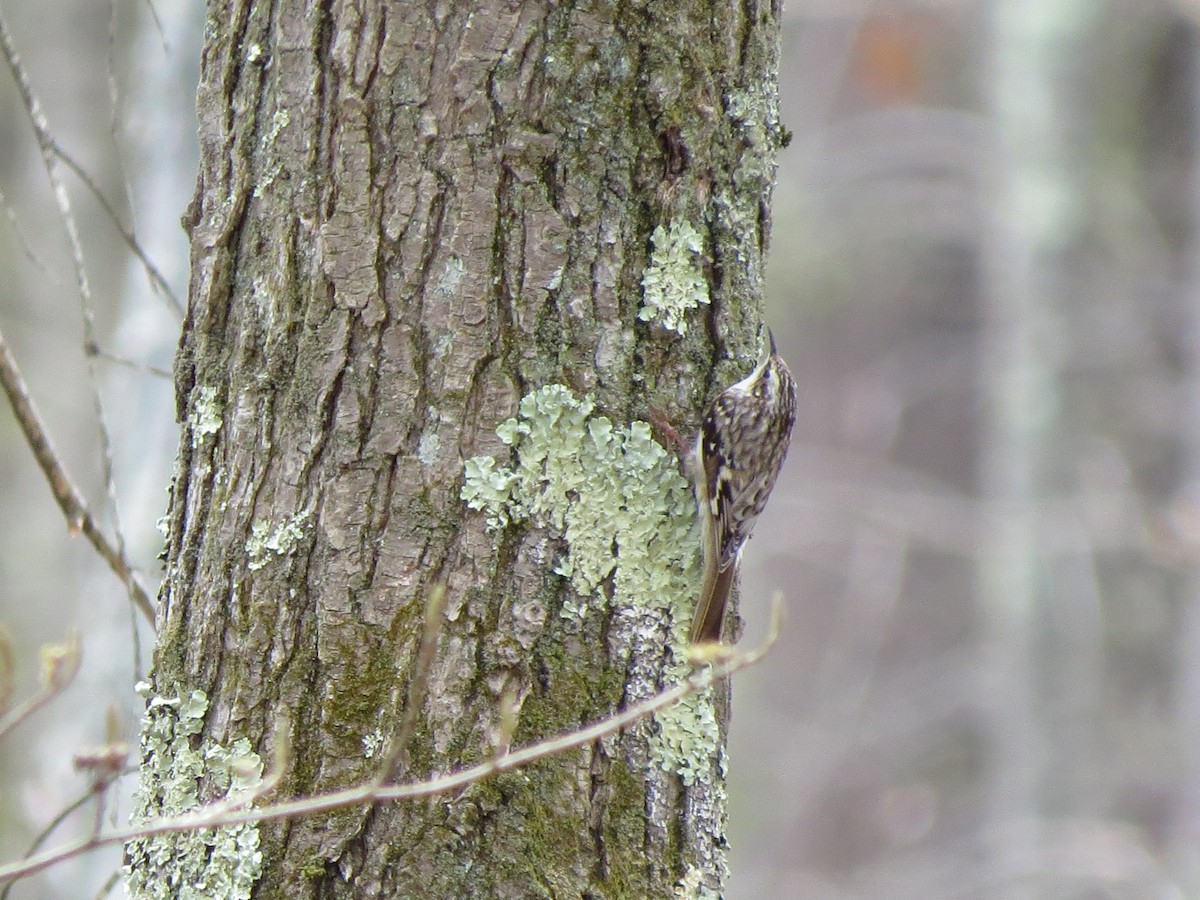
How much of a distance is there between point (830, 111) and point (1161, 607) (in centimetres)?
428

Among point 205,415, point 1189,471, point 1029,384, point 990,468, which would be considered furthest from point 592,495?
point 990,468

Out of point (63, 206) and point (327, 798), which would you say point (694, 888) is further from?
point (63, 206)

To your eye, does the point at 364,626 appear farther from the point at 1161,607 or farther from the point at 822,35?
the point at 822,35

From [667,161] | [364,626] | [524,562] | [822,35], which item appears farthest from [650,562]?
[822,35]

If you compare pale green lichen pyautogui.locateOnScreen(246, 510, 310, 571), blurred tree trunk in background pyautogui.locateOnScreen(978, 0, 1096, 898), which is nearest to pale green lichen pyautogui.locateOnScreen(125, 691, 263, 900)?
pale green lichen pyautogui.locateOnScreen(246, 510, 310, 571)

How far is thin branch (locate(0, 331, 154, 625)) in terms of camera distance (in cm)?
207

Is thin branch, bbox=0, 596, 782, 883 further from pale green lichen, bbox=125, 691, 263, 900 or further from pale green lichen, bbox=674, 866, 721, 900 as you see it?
pale green lichen, bbox=674, 866, 721, 900

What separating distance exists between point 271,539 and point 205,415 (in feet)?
0.72

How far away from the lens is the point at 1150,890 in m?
7.13

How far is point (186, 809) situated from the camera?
74.0 inches

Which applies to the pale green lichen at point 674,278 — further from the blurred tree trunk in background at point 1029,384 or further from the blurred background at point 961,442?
the blurred tree trunk in background at point 1029,384

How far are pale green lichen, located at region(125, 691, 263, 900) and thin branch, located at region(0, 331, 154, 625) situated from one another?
30 cm

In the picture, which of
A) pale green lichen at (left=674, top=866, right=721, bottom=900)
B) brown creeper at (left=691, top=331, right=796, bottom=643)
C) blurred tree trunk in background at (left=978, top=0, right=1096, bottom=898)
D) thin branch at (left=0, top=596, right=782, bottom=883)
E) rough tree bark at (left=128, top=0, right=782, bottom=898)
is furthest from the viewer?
blurred tree trunk in background at (left=978, top=0, right=1096, bottom=898)

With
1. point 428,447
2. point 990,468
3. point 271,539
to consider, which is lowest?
point 271,539
